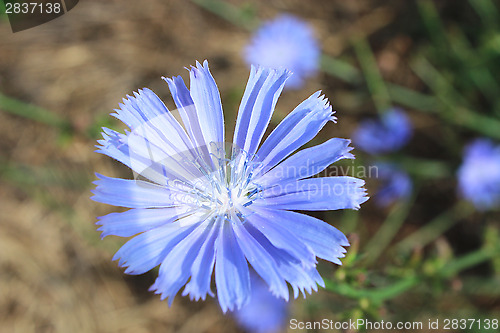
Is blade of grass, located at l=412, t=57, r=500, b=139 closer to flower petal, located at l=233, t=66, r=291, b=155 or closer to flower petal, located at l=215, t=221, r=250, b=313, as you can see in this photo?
flower petal, located at l=233, t=66, r=291, b=155

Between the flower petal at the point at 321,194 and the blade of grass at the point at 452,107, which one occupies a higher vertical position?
the blade of grass at the point at 452,107

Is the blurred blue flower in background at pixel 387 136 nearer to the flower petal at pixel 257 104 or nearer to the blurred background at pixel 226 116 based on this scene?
the blurred background at pixel 226 116

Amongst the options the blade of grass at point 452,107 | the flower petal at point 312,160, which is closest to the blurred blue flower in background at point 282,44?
the blade of grass at point 452,107

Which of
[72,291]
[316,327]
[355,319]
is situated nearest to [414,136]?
[316,327]

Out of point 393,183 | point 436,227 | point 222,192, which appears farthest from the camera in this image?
point 436,227

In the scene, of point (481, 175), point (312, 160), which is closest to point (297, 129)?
point (312, 160)

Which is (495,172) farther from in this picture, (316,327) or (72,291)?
(72,291)

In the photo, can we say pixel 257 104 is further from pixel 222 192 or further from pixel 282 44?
pixel 282 44
